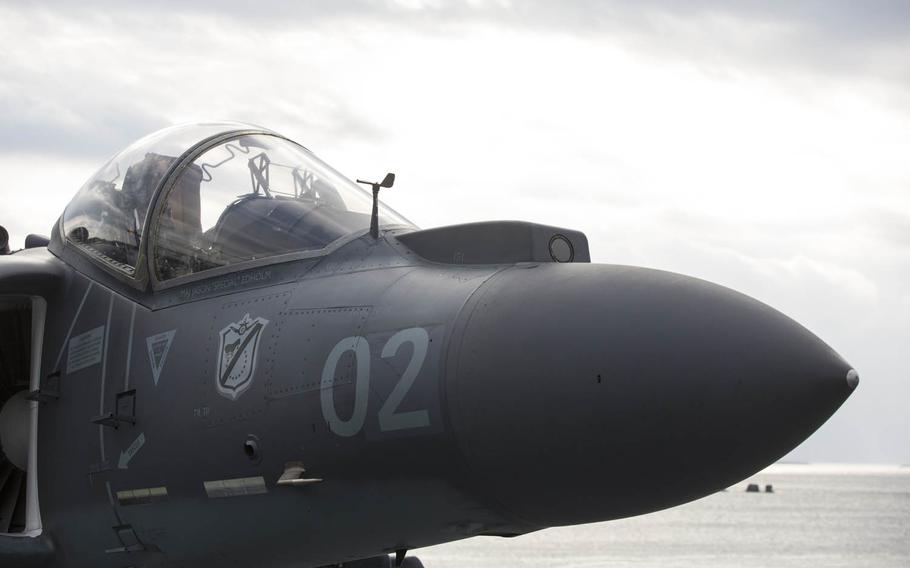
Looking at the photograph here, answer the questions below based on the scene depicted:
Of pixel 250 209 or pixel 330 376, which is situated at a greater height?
pixel 250 209

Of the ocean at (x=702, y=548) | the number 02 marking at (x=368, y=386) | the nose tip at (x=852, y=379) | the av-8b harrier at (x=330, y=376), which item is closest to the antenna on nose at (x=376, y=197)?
the av-8b harrier at (x=330, y=376)

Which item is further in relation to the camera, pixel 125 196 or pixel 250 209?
pixel 125 196

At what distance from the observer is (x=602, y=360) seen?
17.9 feet

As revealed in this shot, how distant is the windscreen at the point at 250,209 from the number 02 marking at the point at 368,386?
3.78 feet

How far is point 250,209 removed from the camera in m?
7.75

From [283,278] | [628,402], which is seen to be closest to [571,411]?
[628,402]

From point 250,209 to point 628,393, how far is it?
321cm

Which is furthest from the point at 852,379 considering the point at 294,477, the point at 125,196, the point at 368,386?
the point at 125,196

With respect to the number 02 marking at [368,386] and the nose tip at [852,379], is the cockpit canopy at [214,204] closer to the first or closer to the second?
the number 02 marking at [368,386]

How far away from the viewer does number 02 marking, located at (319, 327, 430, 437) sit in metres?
5.89

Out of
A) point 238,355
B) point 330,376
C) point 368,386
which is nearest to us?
point 368,386

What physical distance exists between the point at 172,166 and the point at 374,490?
118 inches

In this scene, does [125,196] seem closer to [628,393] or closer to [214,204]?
[214,204]

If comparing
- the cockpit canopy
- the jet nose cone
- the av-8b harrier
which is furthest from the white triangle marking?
the jet nose cone
